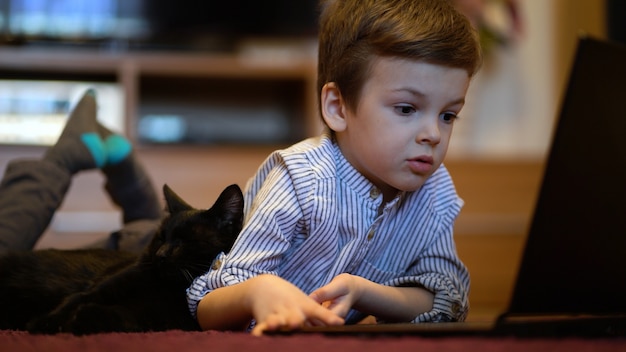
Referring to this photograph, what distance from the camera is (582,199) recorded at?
2.84 feet

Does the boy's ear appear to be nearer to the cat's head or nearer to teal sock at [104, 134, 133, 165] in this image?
the cat's head

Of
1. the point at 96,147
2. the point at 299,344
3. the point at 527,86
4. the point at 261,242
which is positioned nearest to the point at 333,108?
the point at 261,242

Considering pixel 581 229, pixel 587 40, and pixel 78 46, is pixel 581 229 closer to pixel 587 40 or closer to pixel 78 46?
pixel 587 40

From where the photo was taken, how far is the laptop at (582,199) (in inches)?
33.0

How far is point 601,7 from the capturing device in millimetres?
3086

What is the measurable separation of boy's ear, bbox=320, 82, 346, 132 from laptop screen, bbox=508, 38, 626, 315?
0.92ft

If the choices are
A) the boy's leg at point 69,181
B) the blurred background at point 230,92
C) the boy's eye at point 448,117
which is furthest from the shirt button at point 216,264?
the blurred background at point 230,92

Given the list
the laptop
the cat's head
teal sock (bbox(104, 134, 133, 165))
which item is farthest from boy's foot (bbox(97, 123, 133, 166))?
the laptop

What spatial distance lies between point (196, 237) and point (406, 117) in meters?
0.30

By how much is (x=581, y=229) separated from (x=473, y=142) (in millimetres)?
2416

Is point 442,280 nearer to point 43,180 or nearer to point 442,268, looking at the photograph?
point 442,268

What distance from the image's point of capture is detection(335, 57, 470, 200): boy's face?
0.90 m

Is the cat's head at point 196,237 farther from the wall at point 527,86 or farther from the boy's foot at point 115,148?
the wall at point 527,86

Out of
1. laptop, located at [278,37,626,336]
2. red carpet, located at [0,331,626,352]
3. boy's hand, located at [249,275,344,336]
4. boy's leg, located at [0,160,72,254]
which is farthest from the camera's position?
boy's leg, located at [0,160,72,254]
